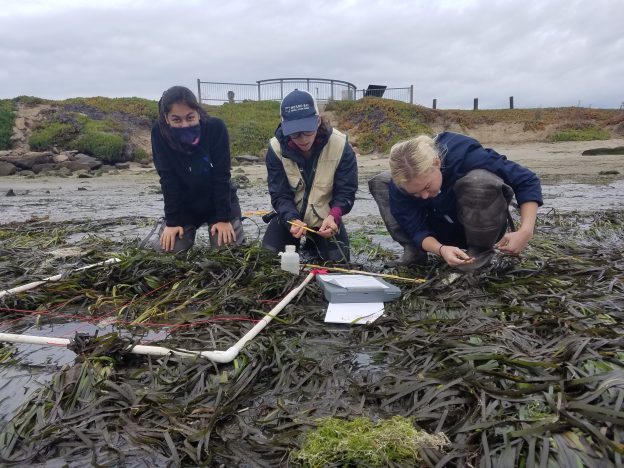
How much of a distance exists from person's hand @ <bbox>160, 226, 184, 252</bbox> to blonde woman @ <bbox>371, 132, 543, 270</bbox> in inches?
76.9

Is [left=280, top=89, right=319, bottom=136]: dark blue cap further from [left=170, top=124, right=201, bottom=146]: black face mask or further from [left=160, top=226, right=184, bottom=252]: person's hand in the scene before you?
[left=160, top=226, right=184, bottom=252]: person's hand

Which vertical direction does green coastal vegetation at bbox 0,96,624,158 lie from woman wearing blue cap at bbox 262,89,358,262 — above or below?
above

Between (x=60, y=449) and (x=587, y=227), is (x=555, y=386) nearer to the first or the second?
(x=60, y=449)

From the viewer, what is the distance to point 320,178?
4.04m

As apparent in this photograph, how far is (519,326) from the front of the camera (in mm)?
2303

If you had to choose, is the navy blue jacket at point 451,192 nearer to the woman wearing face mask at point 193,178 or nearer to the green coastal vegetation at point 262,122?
the woman wearing face mask at point 193,178

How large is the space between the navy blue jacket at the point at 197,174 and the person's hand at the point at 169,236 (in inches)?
2.6

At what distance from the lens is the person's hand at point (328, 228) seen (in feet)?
12.1

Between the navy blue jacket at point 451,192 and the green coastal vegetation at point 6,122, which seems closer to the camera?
the navy blue jacket at point 451,192

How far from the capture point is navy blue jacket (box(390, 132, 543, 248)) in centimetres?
311

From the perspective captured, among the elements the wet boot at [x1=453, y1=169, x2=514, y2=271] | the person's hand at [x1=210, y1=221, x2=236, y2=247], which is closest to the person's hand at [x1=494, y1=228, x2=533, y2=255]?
the wet boot at [x1=453, y1=169, x2=514, y2=271]

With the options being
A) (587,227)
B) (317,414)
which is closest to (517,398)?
(317,414)

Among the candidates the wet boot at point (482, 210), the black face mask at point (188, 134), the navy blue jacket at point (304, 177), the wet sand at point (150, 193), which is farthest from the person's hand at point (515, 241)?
the wet sand at point (150, 193)

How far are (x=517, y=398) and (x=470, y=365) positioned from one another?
22 centimetres
